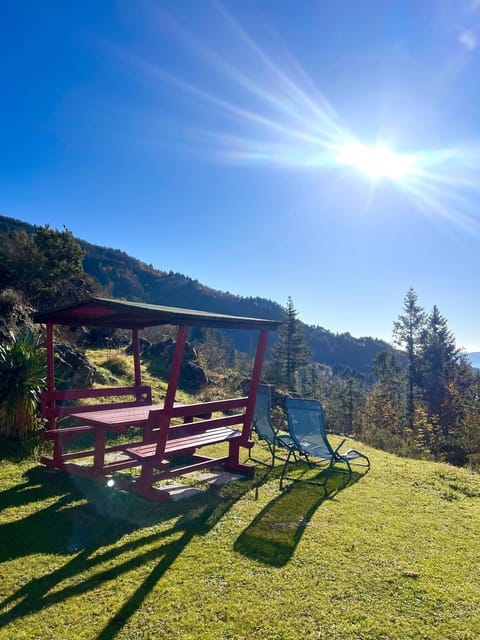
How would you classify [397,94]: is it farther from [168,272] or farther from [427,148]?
[168,272]

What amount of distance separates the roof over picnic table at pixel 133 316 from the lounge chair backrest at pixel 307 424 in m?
1.43

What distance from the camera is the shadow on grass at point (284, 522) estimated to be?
3207 millimetres

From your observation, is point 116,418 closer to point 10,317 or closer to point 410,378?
point 10,317

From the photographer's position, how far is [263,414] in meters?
5.99

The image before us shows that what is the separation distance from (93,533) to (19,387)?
3.45 meters

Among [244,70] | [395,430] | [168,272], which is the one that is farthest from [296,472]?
[168,272]

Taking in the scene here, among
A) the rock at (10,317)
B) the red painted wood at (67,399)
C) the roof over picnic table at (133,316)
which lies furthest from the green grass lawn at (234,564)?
the rock at (10,317)

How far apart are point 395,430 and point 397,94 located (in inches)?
730

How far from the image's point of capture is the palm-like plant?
5777 mm

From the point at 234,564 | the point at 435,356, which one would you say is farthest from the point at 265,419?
the point at 435,356

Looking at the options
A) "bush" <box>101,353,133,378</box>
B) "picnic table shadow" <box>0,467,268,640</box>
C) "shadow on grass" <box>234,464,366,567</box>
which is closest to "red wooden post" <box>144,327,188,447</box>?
"picnic table shadow" <box>0,467,268,640</box>

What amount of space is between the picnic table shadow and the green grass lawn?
0.01 meters

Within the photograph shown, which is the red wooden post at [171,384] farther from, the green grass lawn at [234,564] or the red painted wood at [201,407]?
the green grass lawn at [234,564]

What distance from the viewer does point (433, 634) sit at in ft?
7.46
